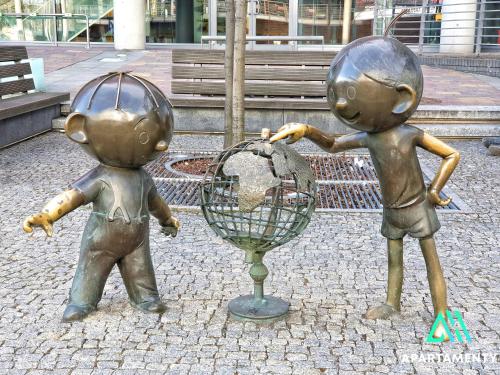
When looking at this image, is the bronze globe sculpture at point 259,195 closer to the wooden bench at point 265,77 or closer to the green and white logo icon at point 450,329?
the green and white logo icon at point 450,329

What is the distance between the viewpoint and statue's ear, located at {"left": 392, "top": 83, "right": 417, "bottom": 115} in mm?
3609

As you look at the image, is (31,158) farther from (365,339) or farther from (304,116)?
(365,339)

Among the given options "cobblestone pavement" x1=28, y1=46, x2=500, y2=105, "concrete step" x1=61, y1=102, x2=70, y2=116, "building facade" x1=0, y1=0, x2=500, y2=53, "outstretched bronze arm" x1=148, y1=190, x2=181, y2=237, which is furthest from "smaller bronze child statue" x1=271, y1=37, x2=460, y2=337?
"building facade" x1=0, y1=0, x2=500, y2=53

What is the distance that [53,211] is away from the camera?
12.0 feet

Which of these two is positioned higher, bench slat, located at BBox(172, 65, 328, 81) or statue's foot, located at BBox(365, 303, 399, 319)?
bench slat, located at BBox(172, 65, 328, 81)

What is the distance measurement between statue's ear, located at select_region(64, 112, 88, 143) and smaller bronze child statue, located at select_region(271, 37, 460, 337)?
1.09 m

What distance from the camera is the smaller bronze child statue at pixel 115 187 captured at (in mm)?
3719

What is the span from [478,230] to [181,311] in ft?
9.74

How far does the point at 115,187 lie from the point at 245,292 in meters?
1.22

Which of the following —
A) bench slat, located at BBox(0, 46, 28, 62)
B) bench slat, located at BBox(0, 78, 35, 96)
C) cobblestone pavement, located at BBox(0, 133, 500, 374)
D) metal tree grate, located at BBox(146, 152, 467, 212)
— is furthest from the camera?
bench slat, located at BBox(0, 46, 28, 62)

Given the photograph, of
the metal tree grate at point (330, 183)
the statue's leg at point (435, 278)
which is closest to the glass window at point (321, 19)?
the metal tree grate at point (330, 183)

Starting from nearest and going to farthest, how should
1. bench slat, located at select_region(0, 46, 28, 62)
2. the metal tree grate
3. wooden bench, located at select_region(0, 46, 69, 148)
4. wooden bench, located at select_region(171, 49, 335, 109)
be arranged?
the metal tree grate
wooden bench, located at select_region(0, 46, 69, 148)
wooden bench, located at select_region(171, 49, 335, 109)
bench slat, located at select_region(0, 46, 28, 62)

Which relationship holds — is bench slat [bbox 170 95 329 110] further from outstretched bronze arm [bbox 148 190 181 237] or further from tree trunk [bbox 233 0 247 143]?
outstretched bronze arm [bbox 148 190 181 237]

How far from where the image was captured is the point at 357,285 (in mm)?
4629
